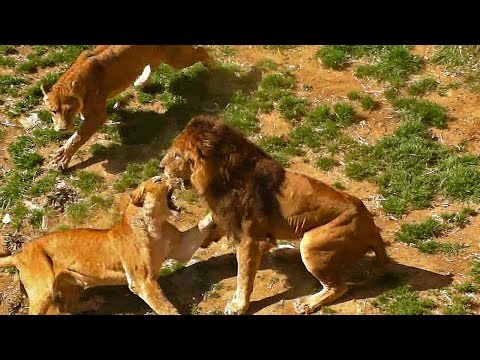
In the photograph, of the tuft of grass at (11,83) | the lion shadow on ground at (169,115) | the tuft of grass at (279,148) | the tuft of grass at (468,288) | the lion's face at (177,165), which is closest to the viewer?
the lion's face at (177,165)

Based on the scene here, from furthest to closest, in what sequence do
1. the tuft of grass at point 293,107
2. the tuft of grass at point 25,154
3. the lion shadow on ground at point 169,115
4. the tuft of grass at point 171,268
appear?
the tuft of grass at point 293,107 → the lion shadow on ground at point 169,115 → the tuft of grass at point 25,154 → the tuft of grass at point 171,268

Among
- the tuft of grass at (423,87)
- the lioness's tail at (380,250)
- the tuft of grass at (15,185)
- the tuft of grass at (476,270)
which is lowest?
the tuft of grass at (476,270)

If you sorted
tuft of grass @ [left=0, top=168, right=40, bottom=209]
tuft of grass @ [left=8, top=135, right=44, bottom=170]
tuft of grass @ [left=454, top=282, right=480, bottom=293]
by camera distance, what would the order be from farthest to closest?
tuft of grass @ [left=8, top=135, right=44, bottom=170] → tuft of grass @ [left=0, top=168, right=40, bottom=209] → tuft of grass @ [left=454, top=282, right=480, bottom=293]

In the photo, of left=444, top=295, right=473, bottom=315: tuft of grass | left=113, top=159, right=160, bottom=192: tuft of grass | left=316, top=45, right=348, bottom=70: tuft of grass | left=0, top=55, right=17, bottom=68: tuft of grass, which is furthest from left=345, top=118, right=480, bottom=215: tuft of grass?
left=0, top=55, right=17, bottom=68: tuft of grass

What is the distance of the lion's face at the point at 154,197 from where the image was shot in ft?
27.5

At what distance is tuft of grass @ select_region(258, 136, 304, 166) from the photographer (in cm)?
1034

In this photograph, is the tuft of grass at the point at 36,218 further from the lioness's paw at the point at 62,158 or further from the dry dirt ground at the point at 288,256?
the lioness's paw at the point at 62,158

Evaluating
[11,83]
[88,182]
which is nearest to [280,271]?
[88,182]

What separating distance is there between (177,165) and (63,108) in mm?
2782

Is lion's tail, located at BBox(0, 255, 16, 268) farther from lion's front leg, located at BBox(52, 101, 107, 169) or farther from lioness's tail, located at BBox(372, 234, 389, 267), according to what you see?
lioness's tail, located at BBox(372, 234, 389, 267)

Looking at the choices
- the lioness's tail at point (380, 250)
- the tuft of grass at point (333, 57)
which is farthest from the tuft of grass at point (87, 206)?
the tuft of grass at point (333, 57)

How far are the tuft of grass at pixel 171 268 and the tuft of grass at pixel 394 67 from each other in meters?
4.06

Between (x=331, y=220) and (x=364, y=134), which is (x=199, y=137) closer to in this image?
(x=331, y=220)

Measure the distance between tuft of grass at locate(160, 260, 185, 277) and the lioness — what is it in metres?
0.43
